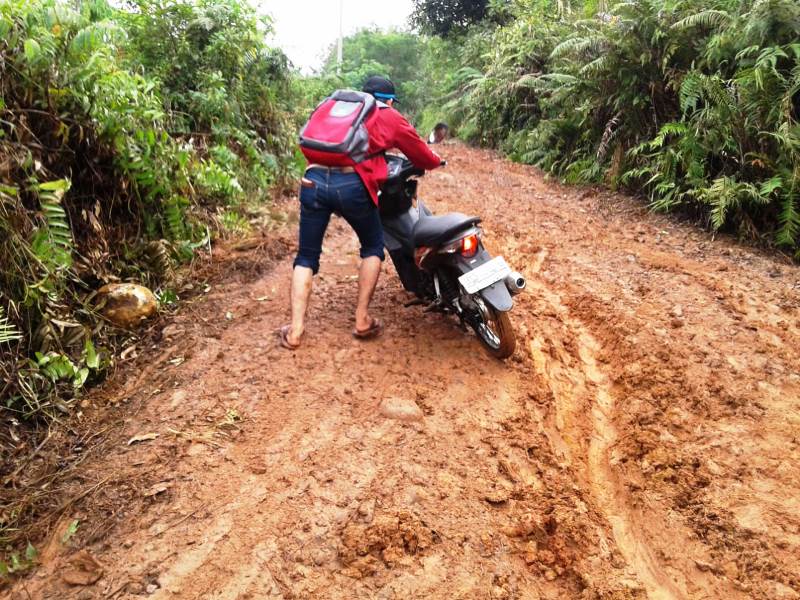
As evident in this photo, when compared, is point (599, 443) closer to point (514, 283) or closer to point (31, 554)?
point (514, 283)

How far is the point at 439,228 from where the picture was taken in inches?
144

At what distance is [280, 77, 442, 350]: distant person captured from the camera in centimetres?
351

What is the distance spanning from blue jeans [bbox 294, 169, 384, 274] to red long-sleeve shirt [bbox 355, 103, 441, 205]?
0.07 metres

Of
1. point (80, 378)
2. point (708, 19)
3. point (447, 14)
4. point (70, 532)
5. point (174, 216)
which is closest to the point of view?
point (70, 532)

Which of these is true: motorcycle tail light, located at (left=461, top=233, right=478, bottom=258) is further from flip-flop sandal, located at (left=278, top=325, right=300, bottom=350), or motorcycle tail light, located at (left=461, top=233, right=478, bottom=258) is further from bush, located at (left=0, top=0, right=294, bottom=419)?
bush, located at (left=0, top=0, right=294, bottom=419)

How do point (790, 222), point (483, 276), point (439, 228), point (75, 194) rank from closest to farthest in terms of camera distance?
1. point (483, 276)
2. point (439, 228)
3. point (75, 194)
4. point (790, 222)

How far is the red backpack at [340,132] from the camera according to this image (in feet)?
11.3

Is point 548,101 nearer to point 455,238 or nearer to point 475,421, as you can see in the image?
point 455,238

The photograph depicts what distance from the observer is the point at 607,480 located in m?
2.87

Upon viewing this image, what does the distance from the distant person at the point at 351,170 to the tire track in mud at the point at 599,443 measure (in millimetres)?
1369

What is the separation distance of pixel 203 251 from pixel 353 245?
1.67 m

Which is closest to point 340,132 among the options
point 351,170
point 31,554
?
point 351,170

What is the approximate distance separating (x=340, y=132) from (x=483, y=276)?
1.25 m

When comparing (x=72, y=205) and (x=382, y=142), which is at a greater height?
(x=382, y=142)
